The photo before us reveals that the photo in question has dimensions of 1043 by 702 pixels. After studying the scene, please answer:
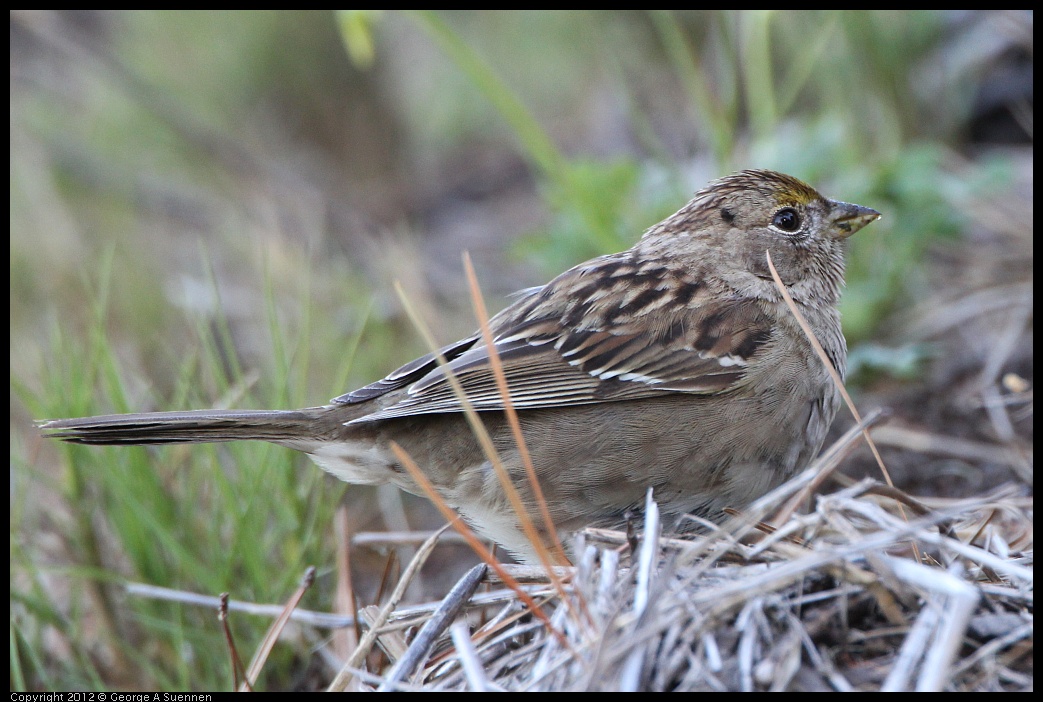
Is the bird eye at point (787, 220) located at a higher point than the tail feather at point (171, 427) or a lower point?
higher

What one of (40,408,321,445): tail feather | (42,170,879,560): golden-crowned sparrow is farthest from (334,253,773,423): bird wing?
(40,408,321,445): tail feather

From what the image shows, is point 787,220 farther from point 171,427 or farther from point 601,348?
point 171,427

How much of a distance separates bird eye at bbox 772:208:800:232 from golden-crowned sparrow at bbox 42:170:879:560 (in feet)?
0.32

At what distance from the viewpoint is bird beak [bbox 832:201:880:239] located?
11.1 ft

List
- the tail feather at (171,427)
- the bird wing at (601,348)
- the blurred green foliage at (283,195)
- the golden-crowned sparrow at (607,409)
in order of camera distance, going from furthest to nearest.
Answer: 1. the blurred green foliage at (283,195)
2. the bird wing at (601,348)
3. the golden-crowned sparrow at (607,409)
4. the tail feather at (171,427)

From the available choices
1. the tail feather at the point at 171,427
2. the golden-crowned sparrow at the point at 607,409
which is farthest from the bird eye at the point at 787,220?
the tail feather at the point at 171,427

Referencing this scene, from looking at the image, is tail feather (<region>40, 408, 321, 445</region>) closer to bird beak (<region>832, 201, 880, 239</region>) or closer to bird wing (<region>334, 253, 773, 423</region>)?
bird wing (<region>334, 253, 773, 423</region>)

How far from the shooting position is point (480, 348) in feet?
10.2

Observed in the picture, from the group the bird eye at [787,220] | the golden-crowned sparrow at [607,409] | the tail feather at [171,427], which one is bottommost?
the golden-crowned sparrow at [607,409]

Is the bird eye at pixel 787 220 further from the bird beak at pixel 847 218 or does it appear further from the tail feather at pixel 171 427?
the tail feather at pixel 171 427

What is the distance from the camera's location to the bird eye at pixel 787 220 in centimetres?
336

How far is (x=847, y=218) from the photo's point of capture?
339 cm

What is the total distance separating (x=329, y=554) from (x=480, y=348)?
0.87 meters

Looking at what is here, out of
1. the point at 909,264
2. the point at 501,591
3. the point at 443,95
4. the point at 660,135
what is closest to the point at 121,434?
the point at 501,591
